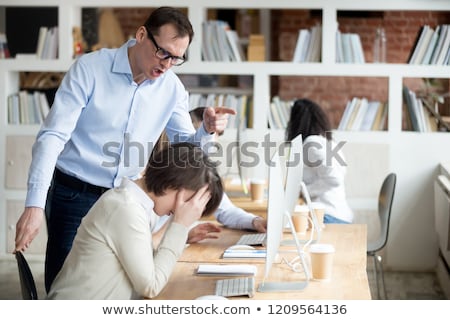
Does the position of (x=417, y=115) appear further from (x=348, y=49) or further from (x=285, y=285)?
(x=285, y=285)

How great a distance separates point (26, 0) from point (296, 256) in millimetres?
2810

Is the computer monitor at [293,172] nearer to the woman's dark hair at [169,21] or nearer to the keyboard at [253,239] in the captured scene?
the keyboard at [253,239]

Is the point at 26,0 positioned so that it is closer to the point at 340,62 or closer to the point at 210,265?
the point at 340,62

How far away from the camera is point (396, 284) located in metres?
4.77

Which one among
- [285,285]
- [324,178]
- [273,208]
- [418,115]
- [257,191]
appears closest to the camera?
[273,208]

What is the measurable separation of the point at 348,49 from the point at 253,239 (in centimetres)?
233

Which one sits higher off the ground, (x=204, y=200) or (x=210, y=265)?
(x=204, y=200)

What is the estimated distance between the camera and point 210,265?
273 cm

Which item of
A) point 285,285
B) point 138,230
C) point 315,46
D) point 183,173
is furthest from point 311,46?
point 138,230

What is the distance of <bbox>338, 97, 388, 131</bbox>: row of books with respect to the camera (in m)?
5.28

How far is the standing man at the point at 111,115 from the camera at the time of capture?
9.32ft

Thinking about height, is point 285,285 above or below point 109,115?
below

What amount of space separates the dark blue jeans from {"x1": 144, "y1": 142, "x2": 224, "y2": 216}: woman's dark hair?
678mm
